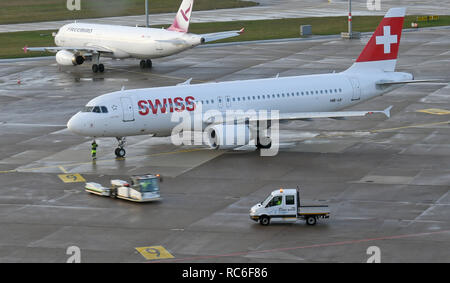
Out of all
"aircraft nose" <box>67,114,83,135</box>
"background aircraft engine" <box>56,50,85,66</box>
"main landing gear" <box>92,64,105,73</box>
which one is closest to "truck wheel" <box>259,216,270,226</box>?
"aircraft nose" <box>67,114,83,135</box>

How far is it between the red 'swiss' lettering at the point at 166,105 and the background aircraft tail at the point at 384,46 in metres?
14.2

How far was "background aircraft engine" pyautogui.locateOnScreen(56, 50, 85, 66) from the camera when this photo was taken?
10019 cm

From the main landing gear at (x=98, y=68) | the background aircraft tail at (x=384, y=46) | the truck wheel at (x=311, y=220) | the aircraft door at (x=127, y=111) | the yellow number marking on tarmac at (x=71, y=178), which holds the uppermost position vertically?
the background aircraft tail at (x=384, y=46)

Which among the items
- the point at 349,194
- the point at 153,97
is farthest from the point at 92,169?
the point at 349,194

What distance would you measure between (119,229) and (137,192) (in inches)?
206

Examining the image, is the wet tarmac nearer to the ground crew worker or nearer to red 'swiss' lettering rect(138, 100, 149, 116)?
the ground crew worker

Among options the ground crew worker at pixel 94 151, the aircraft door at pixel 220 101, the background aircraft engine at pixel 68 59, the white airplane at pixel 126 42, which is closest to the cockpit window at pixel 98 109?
the ground crew worker at pixel 94 151

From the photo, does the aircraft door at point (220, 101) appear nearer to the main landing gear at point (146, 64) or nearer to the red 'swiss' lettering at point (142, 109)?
the red 'swiss' lettering at point (142, 109)

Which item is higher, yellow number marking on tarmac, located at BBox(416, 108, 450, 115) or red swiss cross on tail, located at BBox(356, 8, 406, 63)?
red swiss cross on tail, located at BBox(356, 8, 406, 63)

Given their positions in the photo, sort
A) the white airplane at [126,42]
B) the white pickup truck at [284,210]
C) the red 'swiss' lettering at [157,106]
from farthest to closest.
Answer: the white airplane at [126,42], the red 'swiss' lettering at [157,106], the white pickup truck at [284,210]

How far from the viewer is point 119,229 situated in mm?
45000

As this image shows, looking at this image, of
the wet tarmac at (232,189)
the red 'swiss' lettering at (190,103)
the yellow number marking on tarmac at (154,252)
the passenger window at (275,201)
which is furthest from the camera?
the red 'swiss' lettering at (190,103)

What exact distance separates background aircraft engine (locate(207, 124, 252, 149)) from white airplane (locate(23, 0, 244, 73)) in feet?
125

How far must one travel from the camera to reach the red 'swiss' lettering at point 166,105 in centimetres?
6006
